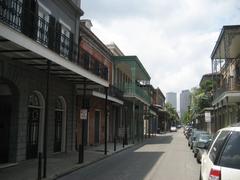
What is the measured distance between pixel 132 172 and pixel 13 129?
208 inches

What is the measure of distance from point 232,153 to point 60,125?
1733 cm

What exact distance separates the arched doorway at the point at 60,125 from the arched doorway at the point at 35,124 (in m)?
2.01

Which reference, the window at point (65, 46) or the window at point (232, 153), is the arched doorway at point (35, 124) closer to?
the window at point (65, 46)

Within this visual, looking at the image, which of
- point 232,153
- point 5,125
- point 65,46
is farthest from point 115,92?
point 232,153

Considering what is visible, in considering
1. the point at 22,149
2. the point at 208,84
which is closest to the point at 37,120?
the point at 22,149

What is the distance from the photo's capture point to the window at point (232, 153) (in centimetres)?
532

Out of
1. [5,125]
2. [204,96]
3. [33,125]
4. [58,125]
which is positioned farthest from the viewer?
[204,96]

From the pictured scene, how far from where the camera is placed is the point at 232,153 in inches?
213

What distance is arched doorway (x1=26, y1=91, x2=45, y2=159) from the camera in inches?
714

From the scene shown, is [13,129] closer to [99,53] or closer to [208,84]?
[99,53]

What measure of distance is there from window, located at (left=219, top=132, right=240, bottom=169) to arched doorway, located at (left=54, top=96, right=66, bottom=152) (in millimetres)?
16436

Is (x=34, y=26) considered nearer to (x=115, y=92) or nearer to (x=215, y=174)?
(x=215, y=174)

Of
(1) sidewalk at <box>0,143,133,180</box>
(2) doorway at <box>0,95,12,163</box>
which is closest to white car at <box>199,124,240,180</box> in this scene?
(1) sidewalk at <box>0,143,133,180</box>

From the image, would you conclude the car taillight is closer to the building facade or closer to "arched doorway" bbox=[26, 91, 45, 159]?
"arched doorway" bbox=[26, 91, 45, 159]
